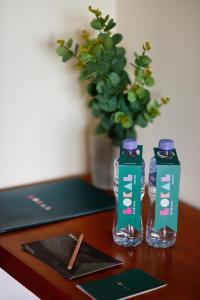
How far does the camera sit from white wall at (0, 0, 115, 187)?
5.04 feet

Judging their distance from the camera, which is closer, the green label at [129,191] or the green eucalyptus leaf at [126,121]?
the green label at [129,191]

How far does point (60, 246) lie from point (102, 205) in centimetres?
30

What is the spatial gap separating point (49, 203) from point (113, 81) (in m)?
0.39

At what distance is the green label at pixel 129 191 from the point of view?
46.0 inches

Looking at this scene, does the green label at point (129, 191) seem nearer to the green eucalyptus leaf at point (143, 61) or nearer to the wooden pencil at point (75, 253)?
the wooden pencil at point (75, 253)

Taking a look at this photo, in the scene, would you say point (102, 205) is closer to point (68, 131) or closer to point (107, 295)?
point (68, 131)

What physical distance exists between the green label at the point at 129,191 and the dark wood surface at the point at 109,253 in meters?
0.07

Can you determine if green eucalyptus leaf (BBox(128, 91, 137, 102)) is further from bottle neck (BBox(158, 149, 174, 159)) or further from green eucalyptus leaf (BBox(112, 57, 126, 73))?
bottle neck (BBox(158, 149, 174, 159))

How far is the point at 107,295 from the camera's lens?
99 cm

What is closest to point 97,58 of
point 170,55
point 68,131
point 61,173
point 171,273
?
point 170,55

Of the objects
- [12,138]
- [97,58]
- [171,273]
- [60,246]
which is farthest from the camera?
[12,138]

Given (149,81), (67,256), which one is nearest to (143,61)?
(149,81)

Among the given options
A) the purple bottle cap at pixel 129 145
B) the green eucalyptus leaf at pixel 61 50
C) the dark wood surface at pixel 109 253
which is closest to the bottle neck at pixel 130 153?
the purple bottle cap at pixel 129 145

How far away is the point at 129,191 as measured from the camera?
1.18m
